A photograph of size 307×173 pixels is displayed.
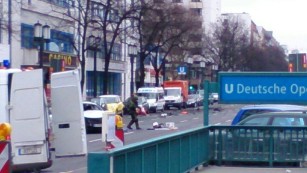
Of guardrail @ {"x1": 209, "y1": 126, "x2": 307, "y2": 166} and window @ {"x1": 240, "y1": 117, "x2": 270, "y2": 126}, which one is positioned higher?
window @ {"x1": 240, "y1": 117, "x2": 270, "y2": 126}

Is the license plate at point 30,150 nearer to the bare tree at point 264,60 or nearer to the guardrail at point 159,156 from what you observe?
the guardrail at point 159,156

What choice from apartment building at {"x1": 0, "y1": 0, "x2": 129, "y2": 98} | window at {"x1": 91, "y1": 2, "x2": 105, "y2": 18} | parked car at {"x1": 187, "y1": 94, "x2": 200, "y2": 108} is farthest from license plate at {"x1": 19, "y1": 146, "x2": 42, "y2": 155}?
parked car at {"x1": 187, "y1": 94, "x2": 200, "y2": 108}

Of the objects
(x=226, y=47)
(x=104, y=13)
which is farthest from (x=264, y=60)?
(x=104, y=13)

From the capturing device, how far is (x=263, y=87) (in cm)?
2242

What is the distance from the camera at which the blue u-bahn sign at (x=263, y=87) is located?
22281mm

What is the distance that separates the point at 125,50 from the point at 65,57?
68.8ft

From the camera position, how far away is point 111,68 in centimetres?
7788

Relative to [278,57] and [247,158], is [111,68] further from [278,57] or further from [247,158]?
→ [247,158]

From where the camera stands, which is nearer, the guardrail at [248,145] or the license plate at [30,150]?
the license plate at [30,150]

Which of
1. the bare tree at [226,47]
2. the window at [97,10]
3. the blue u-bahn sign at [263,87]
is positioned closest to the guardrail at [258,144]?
the blue u-bahn sign at [263,87]

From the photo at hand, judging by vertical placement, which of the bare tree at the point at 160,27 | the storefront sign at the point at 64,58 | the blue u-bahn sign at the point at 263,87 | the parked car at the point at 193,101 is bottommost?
the parked car at the point at 193,101

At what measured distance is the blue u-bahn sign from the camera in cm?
2228

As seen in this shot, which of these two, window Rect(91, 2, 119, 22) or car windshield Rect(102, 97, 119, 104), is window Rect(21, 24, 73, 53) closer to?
window Rect(91, 2, 119, 22)

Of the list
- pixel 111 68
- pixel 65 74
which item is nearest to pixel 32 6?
pixel 111 68
